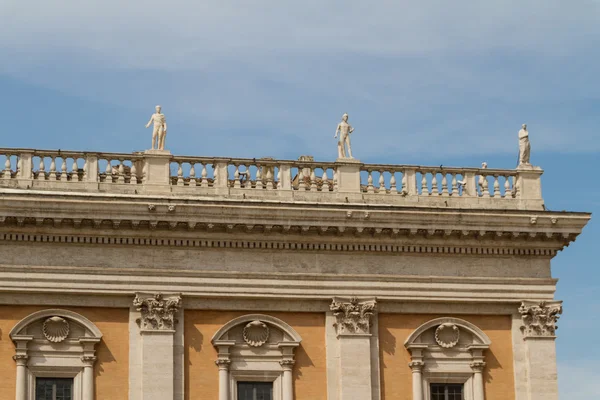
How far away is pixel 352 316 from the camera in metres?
33.5

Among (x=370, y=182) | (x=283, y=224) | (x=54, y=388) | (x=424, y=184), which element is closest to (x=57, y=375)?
(x=54, y=388)

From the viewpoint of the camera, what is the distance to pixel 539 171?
35.5 meters

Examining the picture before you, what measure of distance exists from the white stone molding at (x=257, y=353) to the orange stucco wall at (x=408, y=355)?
2006 mm

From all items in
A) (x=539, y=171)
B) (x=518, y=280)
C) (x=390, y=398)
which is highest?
(x=539, y=171)

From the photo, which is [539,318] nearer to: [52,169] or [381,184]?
[381,184]

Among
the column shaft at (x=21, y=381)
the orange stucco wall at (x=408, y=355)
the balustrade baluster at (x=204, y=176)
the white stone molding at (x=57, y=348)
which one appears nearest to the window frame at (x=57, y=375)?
the white stone molding at (x=57, y=348)

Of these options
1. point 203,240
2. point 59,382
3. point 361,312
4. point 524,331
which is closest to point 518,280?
point 524,331

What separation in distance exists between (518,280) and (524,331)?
1130 mm

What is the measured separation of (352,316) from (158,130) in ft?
19.2

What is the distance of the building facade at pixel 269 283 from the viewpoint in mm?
32406

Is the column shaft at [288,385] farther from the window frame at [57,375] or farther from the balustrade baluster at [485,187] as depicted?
the balustrade baluster at [485,187]

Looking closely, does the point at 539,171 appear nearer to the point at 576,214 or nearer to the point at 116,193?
the point at 576,214

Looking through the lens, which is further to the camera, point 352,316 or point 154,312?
point 352,316

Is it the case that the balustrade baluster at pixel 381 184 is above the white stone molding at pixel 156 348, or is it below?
above
